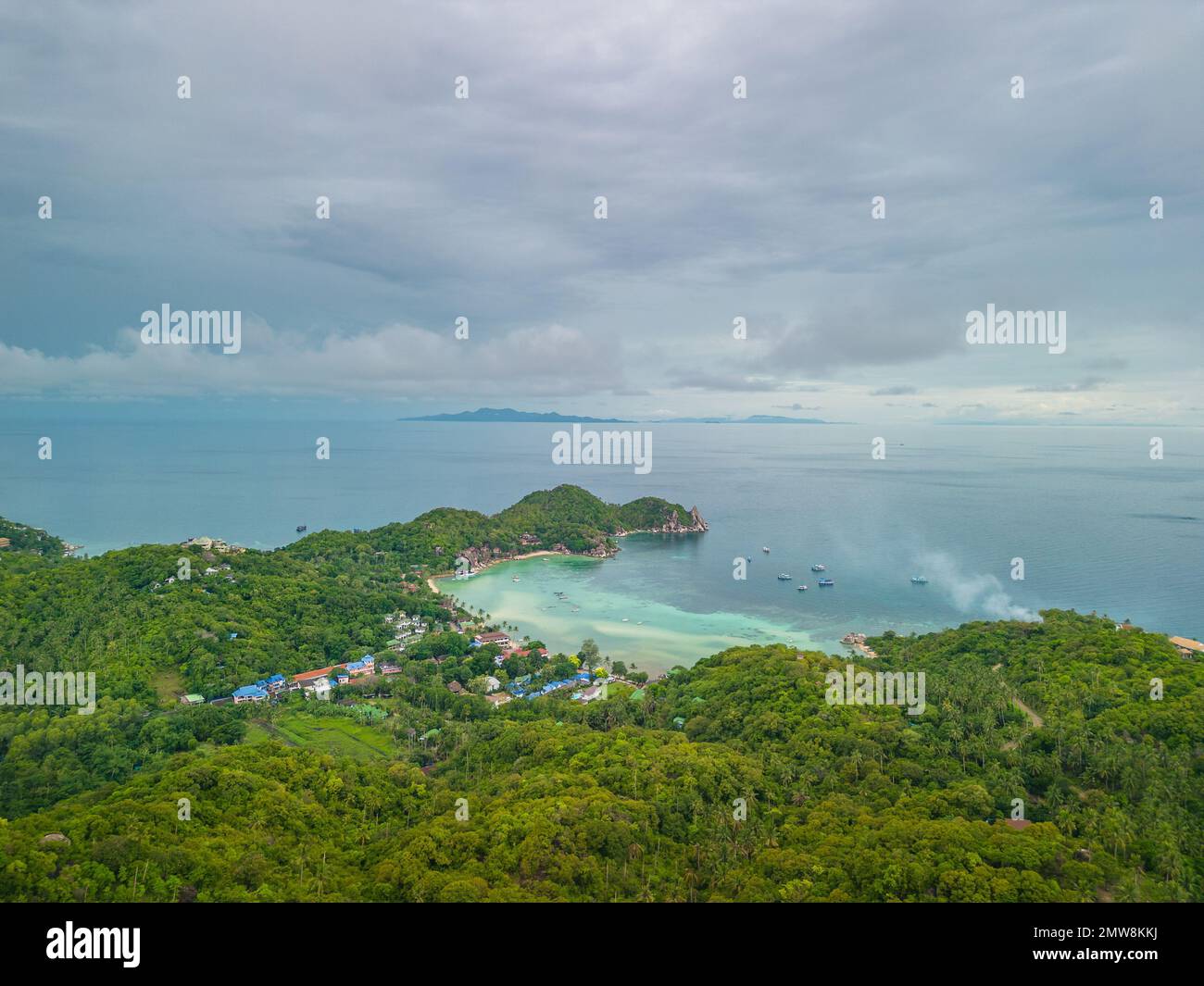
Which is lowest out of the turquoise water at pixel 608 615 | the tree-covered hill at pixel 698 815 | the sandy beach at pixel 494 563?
the tree-covered hill at pixel 698 815

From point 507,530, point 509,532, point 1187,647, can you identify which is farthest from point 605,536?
point 1187,647

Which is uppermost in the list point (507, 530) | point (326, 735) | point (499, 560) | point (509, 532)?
point (507, 530)

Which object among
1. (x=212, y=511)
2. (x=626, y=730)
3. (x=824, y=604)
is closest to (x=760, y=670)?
(x=626, y=730)

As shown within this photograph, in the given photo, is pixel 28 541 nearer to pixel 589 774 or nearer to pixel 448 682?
pixel 448 682

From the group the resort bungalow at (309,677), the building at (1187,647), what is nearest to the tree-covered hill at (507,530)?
the resort bungalow at (309,677)

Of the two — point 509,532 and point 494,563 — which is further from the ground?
point 509,532

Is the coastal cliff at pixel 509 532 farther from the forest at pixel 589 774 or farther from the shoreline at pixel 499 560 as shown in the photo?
the forest at pixel 589 774
